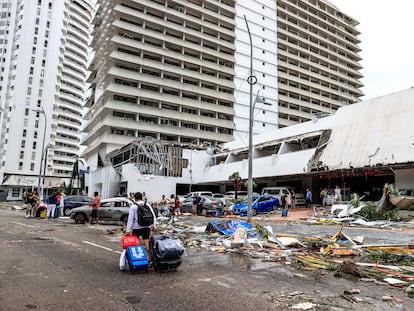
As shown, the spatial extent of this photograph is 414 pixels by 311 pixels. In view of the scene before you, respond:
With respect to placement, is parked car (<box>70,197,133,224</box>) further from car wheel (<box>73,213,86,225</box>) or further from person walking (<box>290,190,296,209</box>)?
person walking (<box>290,190,296,209</box>)

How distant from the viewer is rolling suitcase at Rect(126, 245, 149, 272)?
6100 mm

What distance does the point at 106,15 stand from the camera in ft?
190

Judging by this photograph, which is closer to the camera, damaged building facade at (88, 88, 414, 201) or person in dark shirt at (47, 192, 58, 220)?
person in dark shirt at (47, 192, 58, 220)

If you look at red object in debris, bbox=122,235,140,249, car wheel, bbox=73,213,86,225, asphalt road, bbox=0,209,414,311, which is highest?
red object in debris, bbox=122,235,140,249

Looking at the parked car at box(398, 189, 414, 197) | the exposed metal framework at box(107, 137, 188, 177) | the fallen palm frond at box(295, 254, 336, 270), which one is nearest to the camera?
the fallen palm frond at box(295, 254, 336, 270)

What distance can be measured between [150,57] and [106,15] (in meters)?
11.9

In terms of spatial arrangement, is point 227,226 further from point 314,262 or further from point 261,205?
point 261,205

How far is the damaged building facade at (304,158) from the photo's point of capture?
23.0m

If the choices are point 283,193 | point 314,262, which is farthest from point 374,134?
point 314,262

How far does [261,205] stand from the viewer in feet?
76.7

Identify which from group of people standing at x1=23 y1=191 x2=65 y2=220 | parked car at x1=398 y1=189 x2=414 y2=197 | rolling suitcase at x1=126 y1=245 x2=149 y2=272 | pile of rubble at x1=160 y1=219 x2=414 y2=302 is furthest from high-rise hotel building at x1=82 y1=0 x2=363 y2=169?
rolling suitcase at x1=126 y1=245 x2=149 y2=272

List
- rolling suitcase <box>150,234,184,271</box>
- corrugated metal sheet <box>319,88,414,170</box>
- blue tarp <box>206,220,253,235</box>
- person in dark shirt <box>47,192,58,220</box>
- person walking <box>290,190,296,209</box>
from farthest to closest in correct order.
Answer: person walking <box>290,190,296,209</box> < corrugated metal sheet <box>319,88,414,170</box> < person in dark shirt <box>47,192,58,220</box> < blue tarp <box>206,220,253,235</box> < rolling suitcase <box>150,234,184,271</box>

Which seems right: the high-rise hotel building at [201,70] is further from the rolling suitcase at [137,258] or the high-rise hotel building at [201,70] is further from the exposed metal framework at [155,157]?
the rolling suitcase at [137,258]

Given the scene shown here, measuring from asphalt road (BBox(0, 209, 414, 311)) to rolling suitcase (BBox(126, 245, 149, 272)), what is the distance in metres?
0.16
